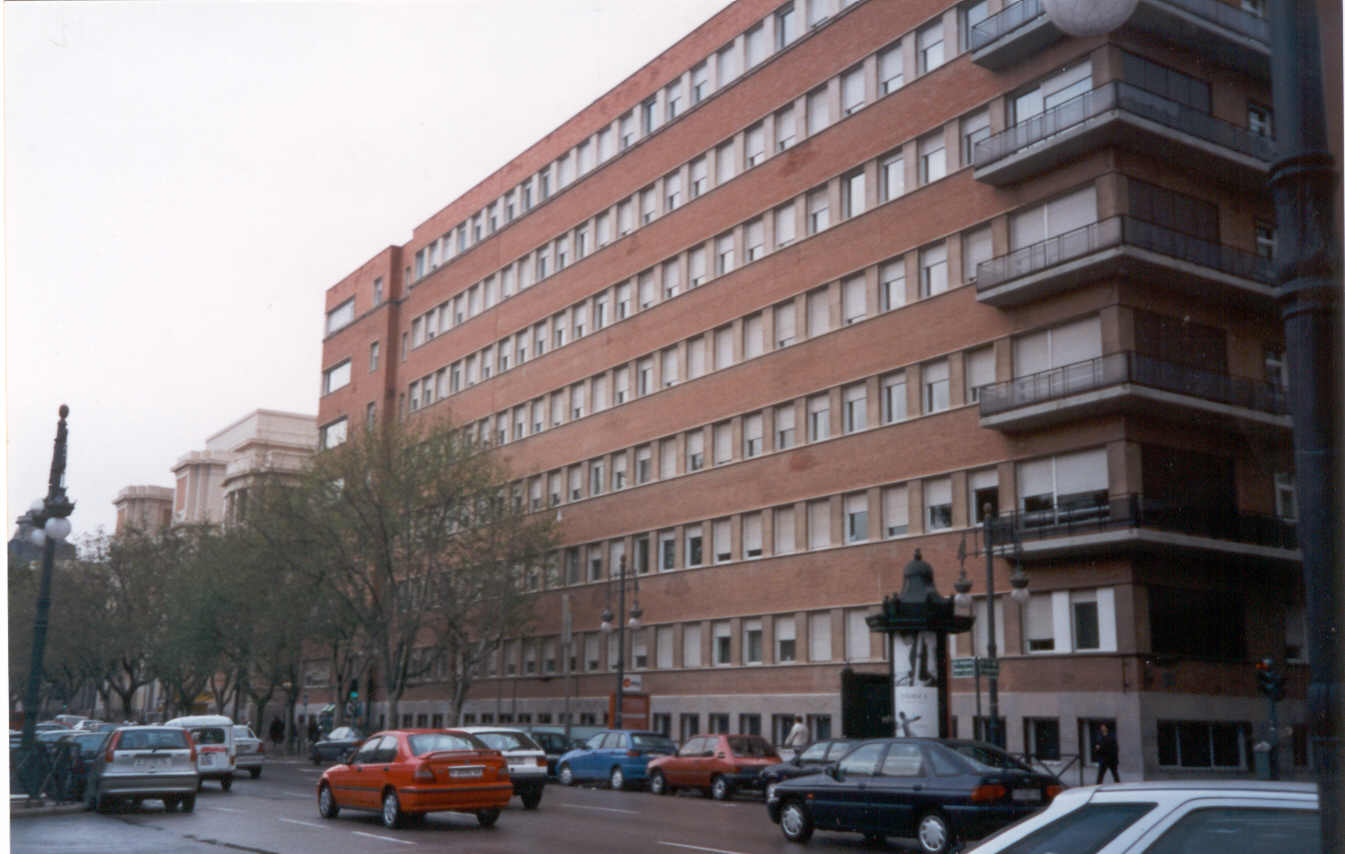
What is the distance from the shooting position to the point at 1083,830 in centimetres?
575

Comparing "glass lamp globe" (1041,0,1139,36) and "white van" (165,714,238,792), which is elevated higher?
"glass lamp globe" (1041,0,1139,36)

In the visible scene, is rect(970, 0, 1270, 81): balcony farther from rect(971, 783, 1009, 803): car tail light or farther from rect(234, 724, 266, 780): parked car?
rect(234, 724, 266, 780): parked car

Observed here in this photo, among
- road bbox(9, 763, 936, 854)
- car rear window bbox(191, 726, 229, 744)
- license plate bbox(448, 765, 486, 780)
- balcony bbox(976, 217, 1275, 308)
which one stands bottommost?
road bbox(9, 763, 936, 854)

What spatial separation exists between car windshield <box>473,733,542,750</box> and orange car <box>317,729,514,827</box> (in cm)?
430

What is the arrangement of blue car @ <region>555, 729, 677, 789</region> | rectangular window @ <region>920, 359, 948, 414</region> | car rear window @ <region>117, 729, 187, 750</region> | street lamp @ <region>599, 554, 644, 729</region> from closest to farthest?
car rear window @ <region>117, 729, 187, 750</region> < blue car @ <region>555, 729, 677, 789</region> < rectangular window @ <region>920, 359, 948, 414</region> < street lamp @ <region>599, 554, 644, 729</region>

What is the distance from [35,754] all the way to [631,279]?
33.7 metres

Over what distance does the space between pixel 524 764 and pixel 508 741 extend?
1321mm

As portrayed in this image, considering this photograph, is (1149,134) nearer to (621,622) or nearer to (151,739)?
(621,622)

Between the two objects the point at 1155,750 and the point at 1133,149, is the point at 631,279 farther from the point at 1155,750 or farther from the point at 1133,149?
the point at 1155,750

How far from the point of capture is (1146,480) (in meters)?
33.3

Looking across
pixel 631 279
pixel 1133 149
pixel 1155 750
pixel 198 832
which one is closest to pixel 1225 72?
pixel 1133 149

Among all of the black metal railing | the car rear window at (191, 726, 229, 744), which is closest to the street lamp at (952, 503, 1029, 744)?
the black metal railing

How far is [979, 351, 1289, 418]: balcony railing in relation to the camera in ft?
108

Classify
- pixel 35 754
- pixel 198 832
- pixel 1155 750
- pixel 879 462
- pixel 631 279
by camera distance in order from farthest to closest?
pixel 631 279, pixel 879 462, pixel 1155 750, pixel 35 754, pixel 198 832
